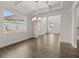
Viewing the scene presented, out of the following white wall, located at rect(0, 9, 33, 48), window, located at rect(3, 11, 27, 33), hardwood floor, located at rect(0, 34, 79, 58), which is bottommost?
hardwood floor, located at rect(0, 34, 79, 58)

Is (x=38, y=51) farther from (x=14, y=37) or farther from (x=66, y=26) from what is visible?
(x=66, y=26)

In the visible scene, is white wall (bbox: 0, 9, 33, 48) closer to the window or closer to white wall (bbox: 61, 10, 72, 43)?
the window

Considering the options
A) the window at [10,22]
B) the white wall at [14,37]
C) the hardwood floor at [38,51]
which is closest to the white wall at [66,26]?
the hardwood floor at [38,51]

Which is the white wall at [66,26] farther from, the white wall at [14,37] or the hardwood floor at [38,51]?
the white wall at [14,37]

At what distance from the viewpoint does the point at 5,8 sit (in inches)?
170

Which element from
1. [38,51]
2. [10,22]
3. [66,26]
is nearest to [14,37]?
[10,22]

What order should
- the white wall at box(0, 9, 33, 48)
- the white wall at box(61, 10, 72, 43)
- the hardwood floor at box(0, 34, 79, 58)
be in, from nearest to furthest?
the hardwood floor at box(0, 34, 79, 58), the white wall at box(0, 9, 33, 48), the white wall at box(61, 10, 72, 43)

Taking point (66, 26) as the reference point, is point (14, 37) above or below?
below

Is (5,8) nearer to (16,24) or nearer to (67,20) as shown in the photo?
(16,24)

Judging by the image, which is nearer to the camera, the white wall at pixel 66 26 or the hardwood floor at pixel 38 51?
the hardwood floor at pixel 38 51

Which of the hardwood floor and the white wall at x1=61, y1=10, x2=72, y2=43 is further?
the white wall at x1=61, y1=10, x2=72, y2=43

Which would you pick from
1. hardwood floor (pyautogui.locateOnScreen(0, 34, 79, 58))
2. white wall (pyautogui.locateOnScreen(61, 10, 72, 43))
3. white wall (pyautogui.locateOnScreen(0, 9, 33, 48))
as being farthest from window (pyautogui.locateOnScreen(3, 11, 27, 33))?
white wall (pyautogui.locateOnScreen(61, 10, 72, 43))

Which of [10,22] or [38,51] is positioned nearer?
[38,51]

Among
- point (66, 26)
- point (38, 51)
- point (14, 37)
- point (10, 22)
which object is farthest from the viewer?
point (66, 26)
